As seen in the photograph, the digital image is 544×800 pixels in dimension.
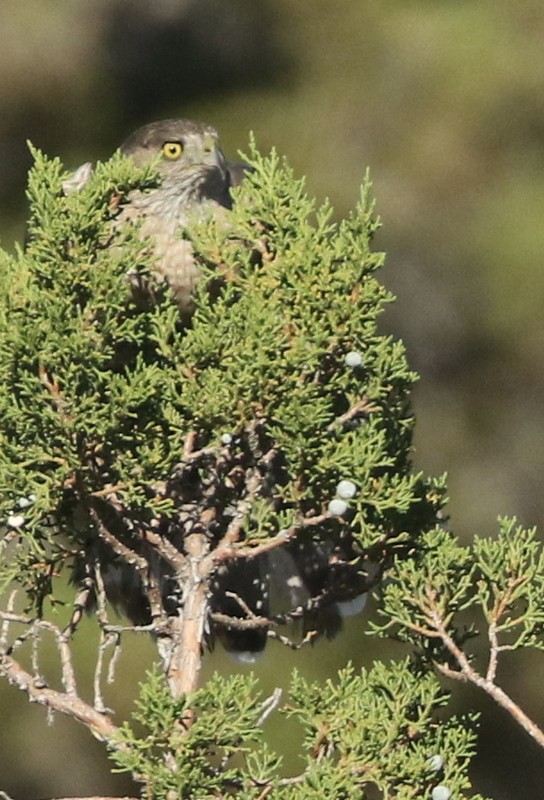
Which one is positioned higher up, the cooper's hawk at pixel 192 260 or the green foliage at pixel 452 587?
the cooper's hawk at pixel 192 260

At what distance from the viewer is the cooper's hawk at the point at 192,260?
3775 mm

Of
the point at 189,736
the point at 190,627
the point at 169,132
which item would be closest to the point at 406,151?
the point at 169,132

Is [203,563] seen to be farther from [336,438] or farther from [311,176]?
[311,176]

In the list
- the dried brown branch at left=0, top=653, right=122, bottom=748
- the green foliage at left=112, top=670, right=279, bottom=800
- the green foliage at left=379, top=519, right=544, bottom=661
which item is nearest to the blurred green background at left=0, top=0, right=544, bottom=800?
the green foliage at left=379, top=519, right=544, bottom=661

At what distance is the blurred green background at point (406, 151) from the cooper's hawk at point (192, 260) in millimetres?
2378

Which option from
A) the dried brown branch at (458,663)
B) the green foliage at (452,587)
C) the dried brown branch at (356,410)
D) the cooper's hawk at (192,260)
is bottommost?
the dried brown branch at (458,663)

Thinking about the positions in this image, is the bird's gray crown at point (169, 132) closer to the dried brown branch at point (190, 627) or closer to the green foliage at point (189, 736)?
the dried brown branch at point (190, 627)

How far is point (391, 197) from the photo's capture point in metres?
6.92

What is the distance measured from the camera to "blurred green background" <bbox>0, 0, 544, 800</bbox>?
6863mm

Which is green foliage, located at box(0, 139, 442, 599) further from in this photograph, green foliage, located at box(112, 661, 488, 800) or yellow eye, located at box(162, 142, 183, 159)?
yellow eye, located at box(162, 142, 183, 159)

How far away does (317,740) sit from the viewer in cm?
280

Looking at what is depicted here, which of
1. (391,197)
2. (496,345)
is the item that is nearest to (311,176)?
(391,197)

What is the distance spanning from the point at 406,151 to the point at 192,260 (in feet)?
11.4

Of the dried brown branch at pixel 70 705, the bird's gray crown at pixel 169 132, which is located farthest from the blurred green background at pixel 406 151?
the dried brown branch at pixel 70 705
